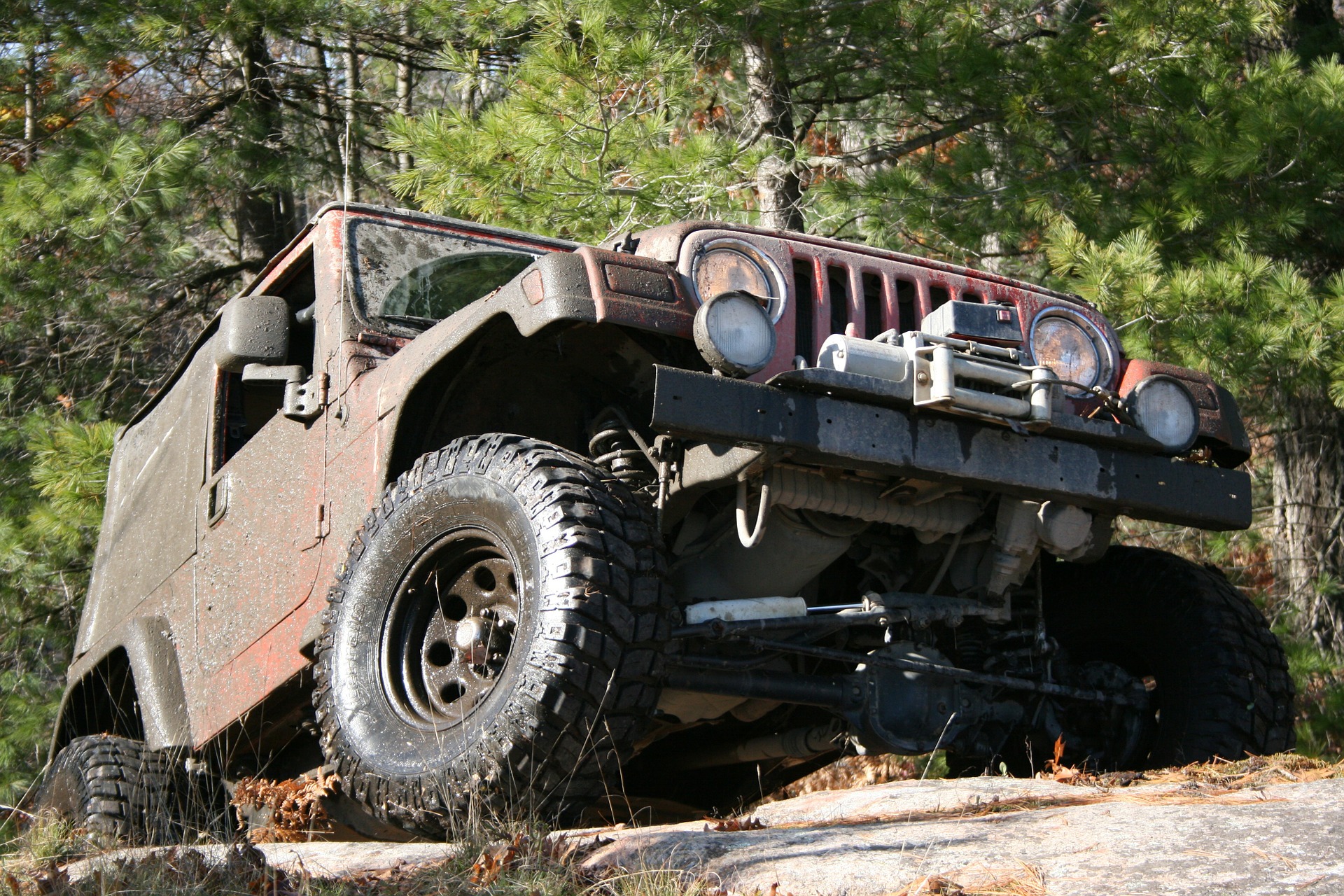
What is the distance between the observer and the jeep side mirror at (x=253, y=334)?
4.77 metres

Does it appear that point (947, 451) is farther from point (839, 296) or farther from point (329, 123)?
point (329, 123)

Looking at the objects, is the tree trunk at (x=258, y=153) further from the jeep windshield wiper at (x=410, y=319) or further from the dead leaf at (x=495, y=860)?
the dead leaf at (x=495, y=860)

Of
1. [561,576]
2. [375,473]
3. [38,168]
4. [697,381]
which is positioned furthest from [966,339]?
[38,168]

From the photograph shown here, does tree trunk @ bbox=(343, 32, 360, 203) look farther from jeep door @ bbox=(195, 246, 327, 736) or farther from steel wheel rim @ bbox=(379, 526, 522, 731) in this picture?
steel wheel rim @ bbox=(379, 526, 522, 731)

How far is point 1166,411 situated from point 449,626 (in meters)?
2.08

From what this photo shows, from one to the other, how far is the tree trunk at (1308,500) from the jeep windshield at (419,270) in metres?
4.43

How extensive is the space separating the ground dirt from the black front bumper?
759mm

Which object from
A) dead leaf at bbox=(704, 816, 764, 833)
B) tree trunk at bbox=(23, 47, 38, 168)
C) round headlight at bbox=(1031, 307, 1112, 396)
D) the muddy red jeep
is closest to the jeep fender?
the muddy red jeep

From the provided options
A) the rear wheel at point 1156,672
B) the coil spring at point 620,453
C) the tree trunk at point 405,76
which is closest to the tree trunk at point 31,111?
the tree trunk at point 405,76

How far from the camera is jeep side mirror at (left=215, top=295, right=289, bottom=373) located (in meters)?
4.77

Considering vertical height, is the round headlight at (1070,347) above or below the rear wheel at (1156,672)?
above

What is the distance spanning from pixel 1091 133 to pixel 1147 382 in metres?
3.33

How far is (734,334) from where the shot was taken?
367 centimetres

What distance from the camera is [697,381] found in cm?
348
